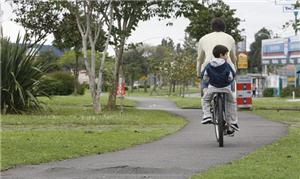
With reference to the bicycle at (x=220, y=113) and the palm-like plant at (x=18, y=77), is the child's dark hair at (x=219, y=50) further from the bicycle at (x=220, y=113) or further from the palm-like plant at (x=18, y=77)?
the palm-like plant at (x=18, y=77)

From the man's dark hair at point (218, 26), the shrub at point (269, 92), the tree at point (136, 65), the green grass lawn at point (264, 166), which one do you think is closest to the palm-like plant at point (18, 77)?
the man's dark hair at point (218, 26)

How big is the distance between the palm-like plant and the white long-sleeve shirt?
1183cm

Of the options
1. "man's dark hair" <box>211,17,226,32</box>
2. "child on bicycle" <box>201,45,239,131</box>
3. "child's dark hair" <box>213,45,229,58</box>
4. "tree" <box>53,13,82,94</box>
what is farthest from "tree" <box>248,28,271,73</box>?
"child's dark hair" <box>213,45,229,58</box>

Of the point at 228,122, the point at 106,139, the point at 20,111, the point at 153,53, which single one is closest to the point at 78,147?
the point at 106,139

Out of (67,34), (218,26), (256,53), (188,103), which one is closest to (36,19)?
(67,34)

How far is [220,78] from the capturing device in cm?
988

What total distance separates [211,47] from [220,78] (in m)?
0.70

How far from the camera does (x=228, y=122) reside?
1027cm

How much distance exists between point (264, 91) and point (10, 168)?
204 ft

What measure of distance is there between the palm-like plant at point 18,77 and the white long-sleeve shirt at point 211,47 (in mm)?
11827

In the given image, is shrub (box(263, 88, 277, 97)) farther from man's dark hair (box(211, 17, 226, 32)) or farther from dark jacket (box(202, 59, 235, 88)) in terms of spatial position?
dark jacket (box(202, 59, 235, 88))

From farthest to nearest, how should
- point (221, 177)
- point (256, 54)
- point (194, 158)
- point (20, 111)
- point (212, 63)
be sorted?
point (256, 54)
point (20, 111)
point (212, 63)
point (194, 158)
point (221, 177)

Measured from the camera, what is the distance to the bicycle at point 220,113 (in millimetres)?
10086

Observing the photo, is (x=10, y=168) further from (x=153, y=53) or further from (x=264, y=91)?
(x=153, y=53)
